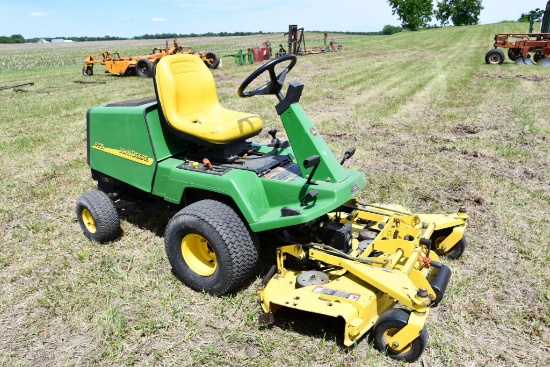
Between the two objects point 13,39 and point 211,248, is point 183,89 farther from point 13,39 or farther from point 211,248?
point 13,39

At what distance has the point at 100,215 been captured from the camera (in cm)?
378

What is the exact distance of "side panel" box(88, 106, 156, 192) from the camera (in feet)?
11.8

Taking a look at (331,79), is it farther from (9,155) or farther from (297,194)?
(297,194)

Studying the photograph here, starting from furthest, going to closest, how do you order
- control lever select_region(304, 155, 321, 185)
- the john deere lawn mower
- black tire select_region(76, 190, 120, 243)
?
black tire select_region(76, 190, 120, 243) < control lever select_region(304, 155, 321, 185) < the john deere lawn mower

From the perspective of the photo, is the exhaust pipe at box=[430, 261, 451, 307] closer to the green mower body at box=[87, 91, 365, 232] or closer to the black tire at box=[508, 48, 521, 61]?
the green mower body at box=[87, 91, 365, 232]

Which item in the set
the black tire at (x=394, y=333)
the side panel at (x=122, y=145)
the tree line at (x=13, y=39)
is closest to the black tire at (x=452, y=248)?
the black tire at (x=394, y=333)

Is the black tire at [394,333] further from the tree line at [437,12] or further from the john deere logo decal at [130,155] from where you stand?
the tree line at [437,12]

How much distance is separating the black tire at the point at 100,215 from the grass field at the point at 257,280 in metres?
0.10

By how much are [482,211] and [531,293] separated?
1348mm

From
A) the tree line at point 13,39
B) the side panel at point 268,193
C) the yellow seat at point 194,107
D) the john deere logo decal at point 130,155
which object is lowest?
the side panel at point 268,193

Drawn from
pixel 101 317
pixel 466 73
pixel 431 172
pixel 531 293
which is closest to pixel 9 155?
pixel 101 317

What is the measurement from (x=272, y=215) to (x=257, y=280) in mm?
619

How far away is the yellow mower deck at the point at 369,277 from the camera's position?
2.47m

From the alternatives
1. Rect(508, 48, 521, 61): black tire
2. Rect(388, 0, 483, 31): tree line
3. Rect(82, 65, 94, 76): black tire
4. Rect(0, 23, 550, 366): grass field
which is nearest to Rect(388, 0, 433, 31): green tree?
Rect(388, 0, 483, 31): tree line
